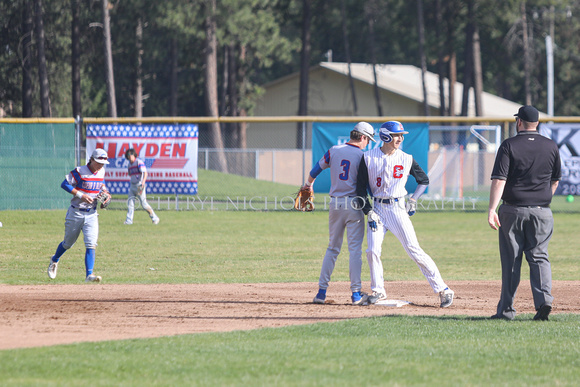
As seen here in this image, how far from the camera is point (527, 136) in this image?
7.25 m

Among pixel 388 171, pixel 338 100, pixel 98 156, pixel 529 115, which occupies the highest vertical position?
pixel 338 100

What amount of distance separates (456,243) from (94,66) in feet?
96.4

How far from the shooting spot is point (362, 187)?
8.26 metres

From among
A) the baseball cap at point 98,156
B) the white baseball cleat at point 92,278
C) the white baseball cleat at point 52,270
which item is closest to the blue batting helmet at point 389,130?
the baseball cap at point 98,156

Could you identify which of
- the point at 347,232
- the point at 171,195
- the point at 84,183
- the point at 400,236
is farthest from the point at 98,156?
the point at 171,195

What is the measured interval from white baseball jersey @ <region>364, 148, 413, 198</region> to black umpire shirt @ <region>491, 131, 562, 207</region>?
1.10 meters

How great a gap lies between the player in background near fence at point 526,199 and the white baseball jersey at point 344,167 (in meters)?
1.68

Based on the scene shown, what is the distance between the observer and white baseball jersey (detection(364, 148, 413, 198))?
7992 mm

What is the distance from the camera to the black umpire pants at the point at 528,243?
23.6ft

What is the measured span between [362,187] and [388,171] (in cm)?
40

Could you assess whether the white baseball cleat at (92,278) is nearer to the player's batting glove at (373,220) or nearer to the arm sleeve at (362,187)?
the arm sleeve at (362,187)

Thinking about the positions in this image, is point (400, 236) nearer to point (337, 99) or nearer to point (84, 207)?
point (84, 207)

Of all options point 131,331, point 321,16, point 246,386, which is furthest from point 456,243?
point 321,16

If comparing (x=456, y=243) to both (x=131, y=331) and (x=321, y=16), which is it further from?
(x=321, y=16)
